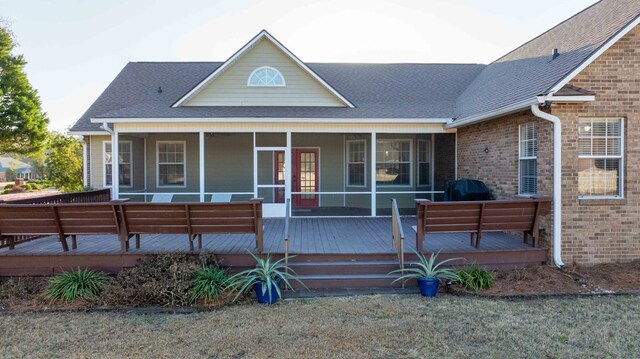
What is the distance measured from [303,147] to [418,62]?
682cm

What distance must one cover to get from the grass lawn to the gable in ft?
25.6

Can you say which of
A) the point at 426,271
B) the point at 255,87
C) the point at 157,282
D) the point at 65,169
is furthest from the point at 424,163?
the point at 65,169

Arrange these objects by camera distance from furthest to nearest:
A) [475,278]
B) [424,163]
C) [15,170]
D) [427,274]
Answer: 1. [15,170]
2. [424,163]
3. [475,278]
4. [427,274]

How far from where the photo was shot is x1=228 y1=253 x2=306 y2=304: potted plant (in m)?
6.30

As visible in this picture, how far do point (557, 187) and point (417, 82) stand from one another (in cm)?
880

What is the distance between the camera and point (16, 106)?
80.4ft

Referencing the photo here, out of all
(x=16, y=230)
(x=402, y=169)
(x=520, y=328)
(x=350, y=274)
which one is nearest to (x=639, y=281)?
(x=520, y=328)

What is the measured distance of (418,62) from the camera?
57.5ft

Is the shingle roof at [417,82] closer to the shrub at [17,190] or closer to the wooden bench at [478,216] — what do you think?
the wooden bench at [478,216]

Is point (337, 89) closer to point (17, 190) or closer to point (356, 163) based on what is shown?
point (356, 163)

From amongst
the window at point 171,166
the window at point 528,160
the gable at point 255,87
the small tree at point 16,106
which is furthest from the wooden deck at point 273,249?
the small tree at point 16,106

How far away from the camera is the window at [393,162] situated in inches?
567

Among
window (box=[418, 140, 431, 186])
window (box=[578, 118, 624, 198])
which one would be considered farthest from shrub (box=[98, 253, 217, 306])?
window (box=[418, 140, 431, 186])

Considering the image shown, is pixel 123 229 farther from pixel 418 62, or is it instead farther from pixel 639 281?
pixel 418 62
